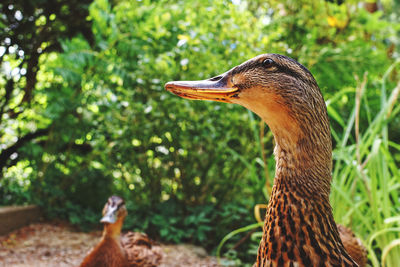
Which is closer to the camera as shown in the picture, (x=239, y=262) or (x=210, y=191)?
(x=239, y=262)

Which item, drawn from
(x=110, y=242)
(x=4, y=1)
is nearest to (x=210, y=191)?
(x=110, y=242)

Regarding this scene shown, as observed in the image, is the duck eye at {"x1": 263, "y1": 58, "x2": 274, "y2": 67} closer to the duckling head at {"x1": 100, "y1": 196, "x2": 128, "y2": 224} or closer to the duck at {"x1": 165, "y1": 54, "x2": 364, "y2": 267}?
the duck at {"x1": 165, "y1": 54, "x2": 364, "y2": 267}

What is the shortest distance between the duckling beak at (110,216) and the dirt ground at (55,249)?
60 cm

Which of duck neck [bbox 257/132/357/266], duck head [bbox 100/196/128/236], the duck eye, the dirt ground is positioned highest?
the duck eye

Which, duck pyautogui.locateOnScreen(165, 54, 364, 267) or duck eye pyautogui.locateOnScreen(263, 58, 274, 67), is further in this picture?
duck eye pyautogui.locateOnScreen(263, 58, 274, 67)

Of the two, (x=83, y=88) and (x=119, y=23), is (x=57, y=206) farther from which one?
(x=119, y=23)

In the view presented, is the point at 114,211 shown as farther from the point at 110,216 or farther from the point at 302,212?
the point at 302,212

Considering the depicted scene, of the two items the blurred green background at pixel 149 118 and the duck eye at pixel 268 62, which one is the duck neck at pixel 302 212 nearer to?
the duck eye at pixel 268 62

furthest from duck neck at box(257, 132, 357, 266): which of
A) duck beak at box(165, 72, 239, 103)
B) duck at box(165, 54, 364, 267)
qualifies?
duck beak at box(165, 72, 239, 103)

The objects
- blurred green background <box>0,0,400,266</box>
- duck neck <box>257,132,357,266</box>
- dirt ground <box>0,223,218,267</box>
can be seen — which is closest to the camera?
duck neck <box>257,132,357,266</box>

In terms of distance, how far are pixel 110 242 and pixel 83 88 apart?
1.93 meters

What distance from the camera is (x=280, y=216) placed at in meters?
0.90

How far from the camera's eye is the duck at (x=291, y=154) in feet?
2.85

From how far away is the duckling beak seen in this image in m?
2.40
